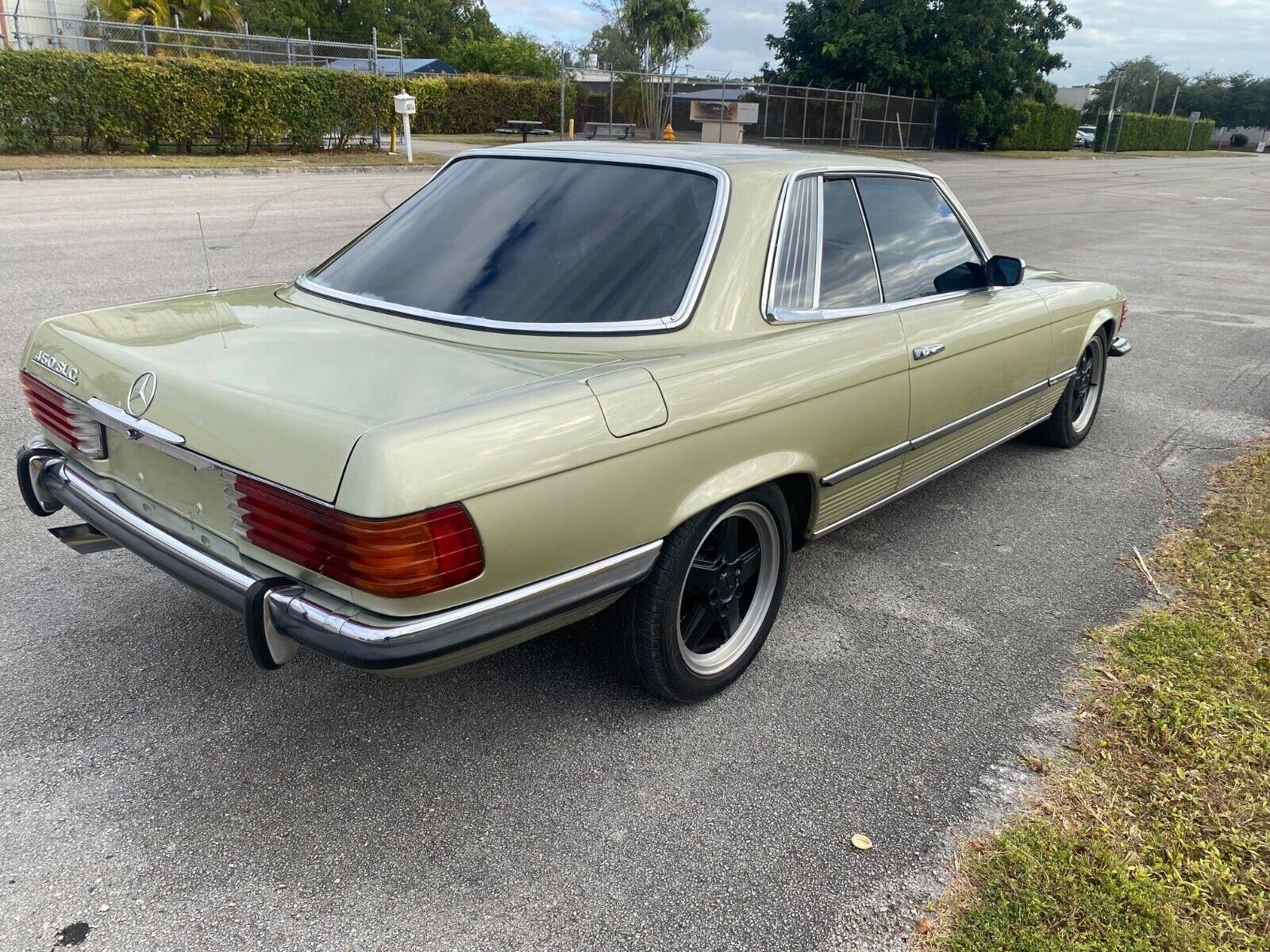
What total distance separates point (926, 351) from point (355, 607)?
2.25m

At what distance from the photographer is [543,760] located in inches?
105

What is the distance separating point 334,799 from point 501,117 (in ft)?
109

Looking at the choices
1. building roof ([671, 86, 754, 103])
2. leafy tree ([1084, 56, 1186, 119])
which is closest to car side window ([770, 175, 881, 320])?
building roof ([671, 86, 754, 103])

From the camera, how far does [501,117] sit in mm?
32750

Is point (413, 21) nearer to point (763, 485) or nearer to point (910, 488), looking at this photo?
point (910, 488)

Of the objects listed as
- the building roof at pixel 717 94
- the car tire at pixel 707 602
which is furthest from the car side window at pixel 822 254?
the building roof at pixel 717 94

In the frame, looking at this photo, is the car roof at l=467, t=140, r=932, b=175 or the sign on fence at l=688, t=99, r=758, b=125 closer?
the car roof at l=467, t=140, r=932, b=175

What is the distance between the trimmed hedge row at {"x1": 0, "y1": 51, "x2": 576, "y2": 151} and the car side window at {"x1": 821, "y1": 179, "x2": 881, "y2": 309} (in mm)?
18818

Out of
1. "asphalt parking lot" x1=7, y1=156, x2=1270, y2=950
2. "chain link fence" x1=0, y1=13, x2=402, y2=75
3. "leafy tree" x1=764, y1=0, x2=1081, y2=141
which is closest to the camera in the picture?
"asphalt parking lot" x1=7, y1=156, x2=1270, y2=950

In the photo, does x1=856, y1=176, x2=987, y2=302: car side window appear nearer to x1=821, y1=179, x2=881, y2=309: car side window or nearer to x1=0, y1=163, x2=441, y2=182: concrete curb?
x1=821, y1=179, x2=881, y2=309: car side window

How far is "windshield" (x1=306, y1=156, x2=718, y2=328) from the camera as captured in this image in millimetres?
2770

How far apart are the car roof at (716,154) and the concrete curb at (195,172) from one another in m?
15.2

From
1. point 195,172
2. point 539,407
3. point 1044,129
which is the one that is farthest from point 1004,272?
point 1044,129

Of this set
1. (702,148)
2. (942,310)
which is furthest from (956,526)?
(702,148)
